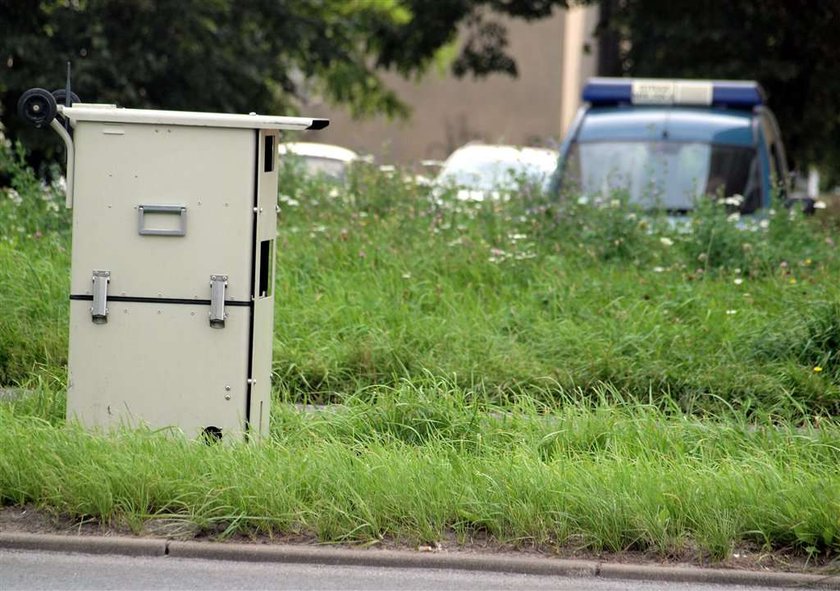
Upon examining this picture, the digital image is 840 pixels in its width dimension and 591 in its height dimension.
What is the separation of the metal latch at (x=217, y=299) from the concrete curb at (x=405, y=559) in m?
1.20

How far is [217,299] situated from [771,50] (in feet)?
49.0

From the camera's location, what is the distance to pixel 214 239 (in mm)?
6473

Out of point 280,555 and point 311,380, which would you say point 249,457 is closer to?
point 280,555

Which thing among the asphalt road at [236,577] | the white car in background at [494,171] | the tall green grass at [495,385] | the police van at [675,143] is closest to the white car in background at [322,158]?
the tall green grass at [495,385]

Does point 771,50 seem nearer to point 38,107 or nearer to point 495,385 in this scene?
point 495,385

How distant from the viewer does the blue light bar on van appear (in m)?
13.9

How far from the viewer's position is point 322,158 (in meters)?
15.4

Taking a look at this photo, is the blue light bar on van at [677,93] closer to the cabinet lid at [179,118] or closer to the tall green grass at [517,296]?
the tall green grass at [517,296]

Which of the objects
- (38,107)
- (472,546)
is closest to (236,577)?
(472,546)

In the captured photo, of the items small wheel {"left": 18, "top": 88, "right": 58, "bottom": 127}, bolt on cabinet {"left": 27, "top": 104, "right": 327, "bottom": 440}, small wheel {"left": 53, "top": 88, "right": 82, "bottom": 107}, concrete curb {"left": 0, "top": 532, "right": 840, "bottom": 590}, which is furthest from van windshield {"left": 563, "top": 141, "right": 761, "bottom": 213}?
concrete curb {"left": 0, "top": 532, "right": 840, "bottom": 590}

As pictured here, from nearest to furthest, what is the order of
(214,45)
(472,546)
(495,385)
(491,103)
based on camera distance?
(472,546) → (495,385) → (214,45) → (491,103)

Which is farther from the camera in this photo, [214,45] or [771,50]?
[771,50]

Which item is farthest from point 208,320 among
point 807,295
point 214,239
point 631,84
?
point 631,84

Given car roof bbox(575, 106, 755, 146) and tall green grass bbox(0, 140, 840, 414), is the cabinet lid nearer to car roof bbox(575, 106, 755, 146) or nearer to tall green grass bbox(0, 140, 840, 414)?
tall green grass bbox(0, 140, 840, 414)
